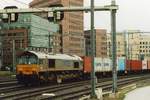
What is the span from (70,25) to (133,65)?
65.9 ft

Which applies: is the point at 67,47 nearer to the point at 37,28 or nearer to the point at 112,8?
the point at 37,28

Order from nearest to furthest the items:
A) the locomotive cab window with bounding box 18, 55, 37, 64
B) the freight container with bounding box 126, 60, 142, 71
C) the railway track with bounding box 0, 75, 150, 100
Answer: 1. the railway track with bounding box 0, 75, 150, 100
2. the locomotive cab window with bounding box 18, 55, 37, 64
3. the freight container with bounding box 126, 60, 142, 71

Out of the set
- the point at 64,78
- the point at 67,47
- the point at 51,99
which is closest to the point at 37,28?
the point at 67,47

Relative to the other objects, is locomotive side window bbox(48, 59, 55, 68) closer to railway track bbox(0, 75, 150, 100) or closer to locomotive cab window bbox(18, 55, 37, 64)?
locomotive cab window bbox(18, 55, 37, 64)

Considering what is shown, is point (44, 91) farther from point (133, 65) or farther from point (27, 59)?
point (133, 65)

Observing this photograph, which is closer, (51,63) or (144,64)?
(51,63)

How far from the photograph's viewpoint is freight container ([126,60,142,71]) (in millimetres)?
79194

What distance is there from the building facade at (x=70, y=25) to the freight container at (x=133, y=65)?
1094 centimetres

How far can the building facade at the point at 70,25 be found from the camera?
6593 cm

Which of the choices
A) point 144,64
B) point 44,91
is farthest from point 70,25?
point 44,91

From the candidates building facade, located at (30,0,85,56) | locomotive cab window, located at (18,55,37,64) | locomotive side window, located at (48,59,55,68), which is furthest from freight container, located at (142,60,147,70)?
locomotive cab window, located at (18,55,37,64)

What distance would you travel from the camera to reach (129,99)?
26.1 metres

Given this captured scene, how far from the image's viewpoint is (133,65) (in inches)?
3258

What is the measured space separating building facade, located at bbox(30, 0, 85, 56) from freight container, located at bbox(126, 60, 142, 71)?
10.9 meters
